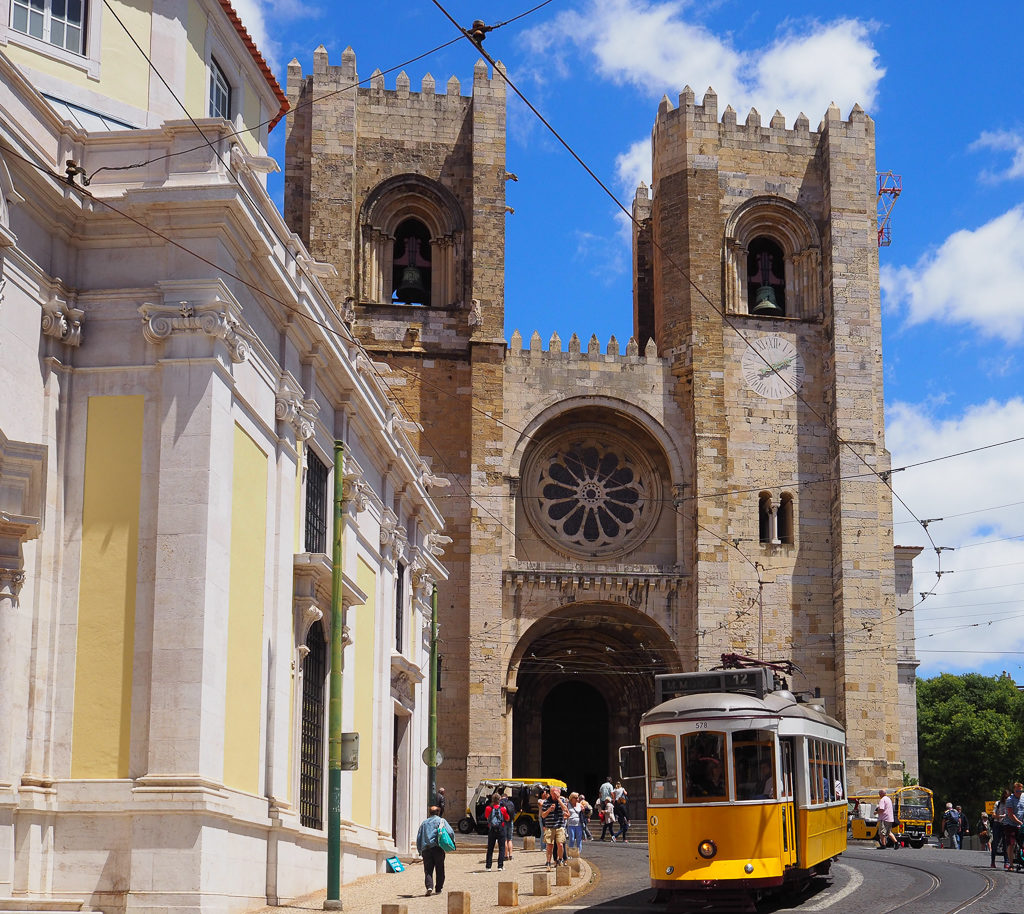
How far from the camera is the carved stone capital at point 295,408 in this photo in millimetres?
19438

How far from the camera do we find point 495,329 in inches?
1636

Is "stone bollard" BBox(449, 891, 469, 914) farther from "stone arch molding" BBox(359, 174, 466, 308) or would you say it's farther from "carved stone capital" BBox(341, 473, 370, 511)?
"stone arch molding" BBox(359, 174, 466, 308)

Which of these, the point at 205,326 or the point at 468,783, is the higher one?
the point at 205,326

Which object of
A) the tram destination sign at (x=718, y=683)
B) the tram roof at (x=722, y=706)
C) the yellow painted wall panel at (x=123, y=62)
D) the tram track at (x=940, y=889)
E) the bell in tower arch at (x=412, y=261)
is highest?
the bell in tower arch at (x=412, y=261)

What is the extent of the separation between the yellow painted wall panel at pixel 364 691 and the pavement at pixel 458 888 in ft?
4.00

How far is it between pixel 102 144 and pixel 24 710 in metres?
6.53

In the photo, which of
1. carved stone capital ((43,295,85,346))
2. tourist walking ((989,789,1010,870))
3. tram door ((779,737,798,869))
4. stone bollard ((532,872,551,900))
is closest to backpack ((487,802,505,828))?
stone bollard ((532,872,551,900))

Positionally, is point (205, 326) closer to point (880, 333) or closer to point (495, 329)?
point (495, 329)

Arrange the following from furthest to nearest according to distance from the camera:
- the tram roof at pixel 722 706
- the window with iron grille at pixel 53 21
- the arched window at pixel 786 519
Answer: the arched window at pixel 786 519, the window with iron grille at pixel 53 21, the tram roof at pixel 722 706

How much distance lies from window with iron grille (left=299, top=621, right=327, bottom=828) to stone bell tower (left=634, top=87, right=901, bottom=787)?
20.3 m

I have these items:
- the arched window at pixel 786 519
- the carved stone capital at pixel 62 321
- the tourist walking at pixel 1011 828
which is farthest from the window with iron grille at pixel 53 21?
the arched window at pixel 786 519

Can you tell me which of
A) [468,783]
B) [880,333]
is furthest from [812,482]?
[468,783]

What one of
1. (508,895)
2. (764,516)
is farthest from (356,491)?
(764,516)

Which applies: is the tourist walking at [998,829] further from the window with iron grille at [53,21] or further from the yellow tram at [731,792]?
the window with iron grille at [53,21]
